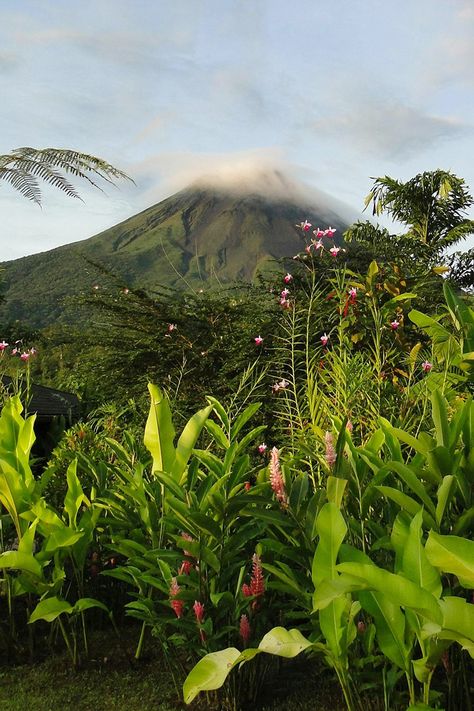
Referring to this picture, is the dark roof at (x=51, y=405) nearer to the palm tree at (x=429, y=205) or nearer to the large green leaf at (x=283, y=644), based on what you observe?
the large green leaf at (x=283, y=644)

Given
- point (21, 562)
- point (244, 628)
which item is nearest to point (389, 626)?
point (244, 628)

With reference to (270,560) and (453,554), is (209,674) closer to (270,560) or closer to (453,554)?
(453,554)

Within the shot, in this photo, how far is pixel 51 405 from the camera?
321 inches

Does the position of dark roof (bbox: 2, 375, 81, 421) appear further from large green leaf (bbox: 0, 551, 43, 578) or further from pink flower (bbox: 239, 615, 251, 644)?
pink flower (bbox: 239, 615, 251, 644)

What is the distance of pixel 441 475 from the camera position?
2.14 metres

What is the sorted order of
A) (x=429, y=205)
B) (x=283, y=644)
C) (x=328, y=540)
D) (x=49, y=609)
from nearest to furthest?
(x=283, y=644)
(x=328, y=540)
(x=49, y=609)
(x=429, y=205)

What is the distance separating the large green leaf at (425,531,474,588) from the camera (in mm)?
1396

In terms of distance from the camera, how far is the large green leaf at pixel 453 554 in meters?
1.40

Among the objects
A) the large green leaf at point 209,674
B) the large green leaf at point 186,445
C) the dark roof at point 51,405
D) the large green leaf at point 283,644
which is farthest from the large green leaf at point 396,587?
the dark roof at point 51,405

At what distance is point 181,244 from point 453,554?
102650 mm

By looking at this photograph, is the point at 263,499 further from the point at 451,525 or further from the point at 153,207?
the point at 153,207

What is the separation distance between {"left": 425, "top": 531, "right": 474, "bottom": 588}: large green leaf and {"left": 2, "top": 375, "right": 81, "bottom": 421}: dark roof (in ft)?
19.6

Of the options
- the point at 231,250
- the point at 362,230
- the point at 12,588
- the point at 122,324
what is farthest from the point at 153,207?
the point at 12,588

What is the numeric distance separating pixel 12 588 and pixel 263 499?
4.47 ft
